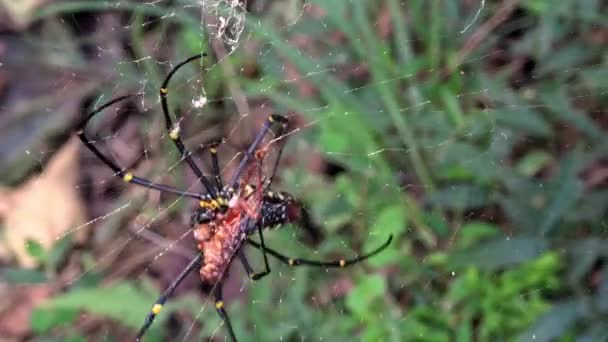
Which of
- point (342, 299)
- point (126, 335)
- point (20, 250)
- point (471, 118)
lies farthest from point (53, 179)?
point (471, 118)

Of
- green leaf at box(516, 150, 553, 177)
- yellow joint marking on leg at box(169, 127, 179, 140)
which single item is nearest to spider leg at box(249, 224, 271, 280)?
yellow joint marking on leg at box(169, 127, 179, 140)

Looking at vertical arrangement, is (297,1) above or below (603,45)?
above

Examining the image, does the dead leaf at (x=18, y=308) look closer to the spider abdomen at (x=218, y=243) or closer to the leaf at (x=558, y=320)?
the spider abdomen at (x=218, y=243)

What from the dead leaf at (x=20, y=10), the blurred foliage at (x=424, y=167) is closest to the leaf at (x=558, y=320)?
the blurred foliage at (x=424, y=167)

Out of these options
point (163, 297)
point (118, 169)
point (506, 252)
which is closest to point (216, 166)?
point (118, 169)

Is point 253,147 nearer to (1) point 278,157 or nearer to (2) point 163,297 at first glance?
(1) point 278,157

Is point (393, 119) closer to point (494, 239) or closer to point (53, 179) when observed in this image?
point (494, 239)

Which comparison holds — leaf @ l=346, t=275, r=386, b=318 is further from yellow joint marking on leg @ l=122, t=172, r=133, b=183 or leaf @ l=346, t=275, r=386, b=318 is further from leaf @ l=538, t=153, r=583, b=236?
yellow joint marking on leg @ l=122, t=172, r=133, b=183
